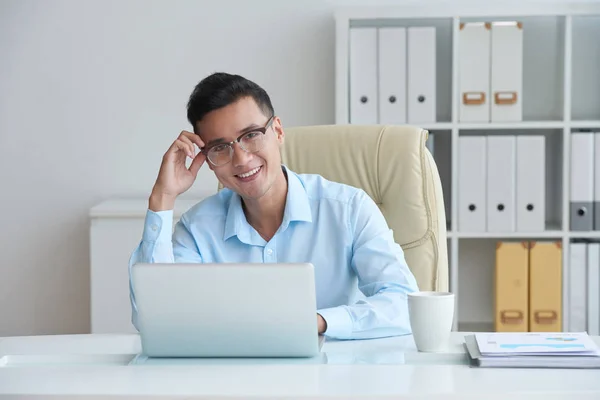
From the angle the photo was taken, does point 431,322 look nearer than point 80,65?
Yes

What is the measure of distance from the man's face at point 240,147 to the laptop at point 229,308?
58cm

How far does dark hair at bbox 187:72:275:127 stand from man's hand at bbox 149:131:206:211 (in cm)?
5

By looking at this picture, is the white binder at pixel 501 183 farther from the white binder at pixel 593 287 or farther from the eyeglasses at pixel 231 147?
the eyeglasses at pixel 231 147

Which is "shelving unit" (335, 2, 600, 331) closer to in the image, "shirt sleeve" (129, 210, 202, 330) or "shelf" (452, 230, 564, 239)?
"shelf" (452, 230, 564, 239)

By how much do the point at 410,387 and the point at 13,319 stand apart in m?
2.98

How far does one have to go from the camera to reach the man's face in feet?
5.66

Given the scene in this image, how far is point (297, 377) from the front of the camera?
1083mm

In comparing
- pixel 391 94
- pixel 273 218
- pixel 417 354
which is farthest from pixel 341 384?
pixel 391 94

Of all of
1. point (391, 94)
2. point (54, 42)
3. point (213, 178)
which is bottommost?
point (213, 178)

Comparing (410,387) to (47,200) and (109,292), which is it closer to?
(109,292)

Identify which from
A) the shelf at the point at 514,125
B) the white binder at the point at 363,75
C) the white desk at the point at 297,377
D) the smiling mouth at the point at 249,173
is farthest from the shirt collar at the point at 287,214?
the shelf at the point at 514,125

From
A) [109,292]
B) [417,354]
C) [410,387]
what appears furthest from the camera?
[109,292]

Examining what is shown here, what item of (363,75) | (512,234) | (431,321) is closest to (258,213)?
(431,321)

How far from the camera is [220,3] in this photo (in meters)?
3.48
